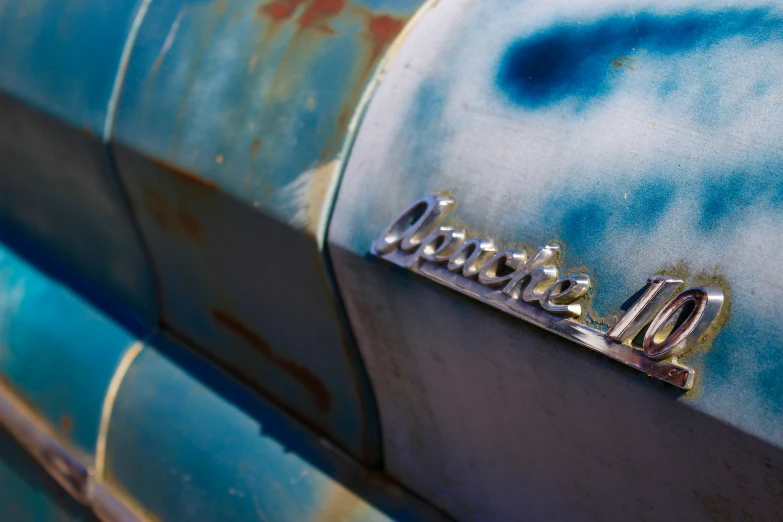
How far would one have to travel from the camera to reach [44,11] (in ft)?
5.57

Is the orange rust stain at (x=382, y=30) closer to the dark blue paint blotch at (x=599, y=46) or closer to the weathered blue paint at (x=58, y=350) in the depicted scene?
the dark blue paint blotch at (x=599, y=46)

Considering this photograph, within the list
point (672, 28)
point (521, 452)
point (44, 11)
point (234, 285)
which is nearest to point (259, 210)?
point (234, 285)

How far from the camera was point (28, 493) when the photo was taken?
180cm

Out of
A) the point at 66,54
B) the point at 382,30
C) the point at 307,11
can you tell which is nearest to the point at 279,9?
the point at 307,11

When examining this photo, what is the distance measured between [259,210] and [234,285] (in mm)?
233

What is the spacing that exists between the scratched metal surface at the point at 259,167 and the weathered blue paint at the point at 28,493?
48cm

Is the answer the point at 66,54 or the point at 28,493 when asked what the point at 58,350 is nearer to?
the point at 28,493

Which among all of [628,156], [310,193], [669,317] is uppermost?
[628,156]

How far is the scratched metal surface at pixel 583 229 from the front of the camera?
0.81 metres

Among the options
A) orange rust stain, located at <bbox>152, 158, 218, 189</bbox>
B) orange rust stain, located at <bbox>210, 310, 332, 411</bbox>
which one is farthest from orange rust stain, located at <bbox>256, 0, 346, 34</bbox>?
orange rust stain, located at <bbox>210, 310, 332, 411</bbox>

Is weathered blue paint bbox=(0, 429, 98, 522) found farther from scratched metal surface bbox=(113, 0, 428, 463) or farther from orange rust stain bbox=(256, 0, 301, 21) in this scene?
orange rust stain bbox=(256, 0, 301, 21)

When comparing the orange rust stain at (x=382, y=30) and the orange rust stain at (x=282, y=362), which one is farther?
the orange rust stain at (x=282, y=362)

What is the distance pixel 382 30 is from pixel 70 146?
0.75m

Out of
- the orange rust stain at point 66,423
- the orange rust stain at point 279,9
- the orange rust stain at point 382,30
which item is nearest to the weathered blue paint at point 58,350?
the orange rust stain at point 66,423
